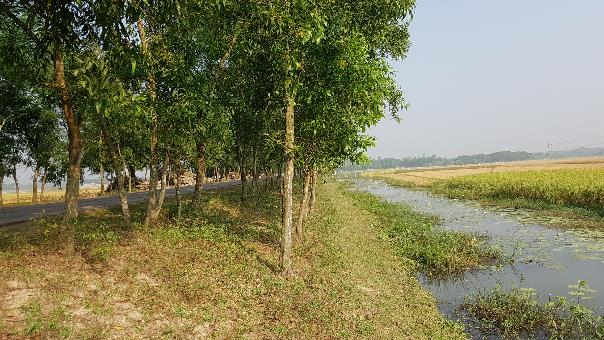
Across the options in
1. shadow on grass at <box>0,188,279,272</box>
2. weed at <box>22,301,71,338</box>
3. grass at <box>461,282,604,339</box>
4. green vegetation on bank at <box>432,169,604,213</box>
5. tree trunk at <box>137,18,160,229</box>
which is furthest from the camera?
green vegetation on bank at <box>432,169,604,213</box>

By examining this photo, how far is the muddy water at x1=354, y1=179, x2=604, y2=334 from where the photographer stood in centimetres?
1768

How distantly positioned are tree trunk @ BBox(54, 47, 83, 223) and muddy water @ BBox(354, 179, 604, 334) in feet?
46.8

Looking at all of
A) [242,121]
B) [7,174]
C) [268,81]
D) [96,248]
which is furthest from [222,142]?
[7,174]

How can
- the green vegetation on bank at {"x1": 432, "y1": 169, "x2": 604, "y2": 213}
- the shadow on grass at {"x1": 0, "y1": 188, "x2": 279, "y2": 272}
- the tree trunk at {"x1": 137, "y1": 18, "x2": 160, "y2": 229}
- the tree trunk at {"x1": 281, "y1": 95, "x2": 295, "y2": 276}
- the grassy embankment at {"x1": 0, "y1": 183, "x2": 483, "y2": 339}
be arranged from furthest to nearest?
1. the green vegetation on bank at {"x1": 432, "y1": 169, "x2": 604, "y2": 213}
2. the tree trunk at {"x1": 137, "y1": 18, "x2": 160, "y2": 229}
3. the tree trunk at {"x1": 281, "y1": 95, "x2": 295, "y2": 276}
4. the shadow on grass at {"x1": 0, "y1": 188, "x2": 279, "y2": 272}
5. the grassy embankment at {"x1": 0, "y1": 183, "x2": 483, "y2": 339}

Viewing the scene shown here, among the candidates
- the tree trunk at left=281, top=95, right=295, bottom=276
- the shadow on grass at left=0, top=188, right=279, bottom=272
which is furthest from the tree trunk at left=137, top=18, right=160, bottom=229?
the tree trunk at left=281, top=95, right=295, bottom=276

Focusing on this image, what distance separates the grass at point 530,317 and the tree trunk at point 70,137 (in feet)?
48.8

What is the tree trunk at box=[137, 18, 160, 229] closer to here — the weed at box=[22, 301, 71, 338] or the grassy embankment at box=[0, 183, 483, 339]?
the grassy embankment at box=[0, 183, 483, 339]

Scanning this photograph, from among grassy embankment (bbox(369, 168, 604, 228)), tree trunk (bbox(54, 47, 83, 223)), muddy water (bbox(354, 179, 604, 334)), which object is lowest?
muddy water (bbox(354, 179, 604, 334))

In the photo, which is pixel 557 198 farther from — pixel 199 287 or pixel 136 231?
pixel 136 231

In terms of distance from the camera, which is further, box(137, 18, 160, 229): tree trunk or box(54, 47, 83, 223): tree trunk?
box(137, 18, 160, 229): tree trunk

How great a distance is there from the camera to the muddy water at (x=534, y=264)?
1768 cm

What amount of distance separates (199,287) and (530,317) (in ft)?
38.4

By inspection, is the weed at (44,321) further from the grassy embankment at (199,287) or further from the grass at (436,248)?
the grass at (436,248)

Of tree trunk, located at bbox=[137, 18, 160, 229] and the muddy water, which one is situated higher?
tree trunk, located at bbox=[137, 18, 160, 229]
